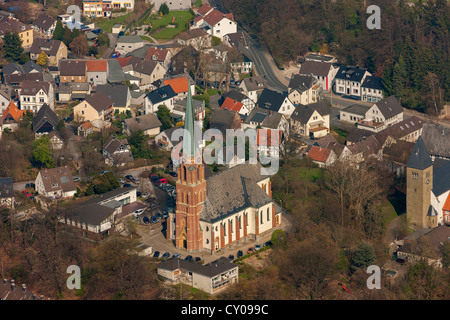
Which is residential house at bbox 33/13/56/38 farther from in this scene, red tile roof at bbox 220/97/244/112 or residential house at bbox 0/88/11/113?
red tile roof at bbox 220/97/244/112

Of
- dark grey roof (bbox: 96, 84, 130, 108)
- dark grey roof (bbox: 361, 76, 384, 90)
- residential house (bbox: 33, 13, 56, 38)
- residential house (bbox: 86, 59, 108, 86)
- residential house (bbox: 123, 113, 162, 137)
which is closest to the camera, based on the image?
residential house (bbox: 123, 113, 162, 137)

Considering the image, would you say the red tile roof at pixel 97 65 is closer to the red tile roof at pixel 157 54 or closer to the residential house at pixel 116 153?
the red tile roof at pixel 157 54

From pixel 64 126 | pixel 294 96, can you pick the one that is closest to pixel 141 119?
pixel 64 126

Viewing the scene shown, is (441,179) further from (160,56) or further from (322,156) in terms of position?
(160,56)

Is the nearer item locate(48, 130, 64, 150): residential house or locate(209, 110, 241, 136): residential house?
locate(48, 130, 64, 150): residential house

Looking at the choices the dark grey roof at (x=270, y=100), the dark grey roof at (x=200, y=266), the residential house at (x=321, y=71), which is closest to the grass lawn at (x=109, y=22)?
the residential house at (x=321, y=71)

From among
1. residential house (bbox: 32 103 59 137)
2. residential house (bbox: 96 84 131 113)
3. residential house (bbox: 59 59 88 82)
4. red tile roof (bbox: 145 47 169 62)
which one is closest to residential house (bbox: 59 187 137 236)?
residential house (bbox: 32 103 59 137)
